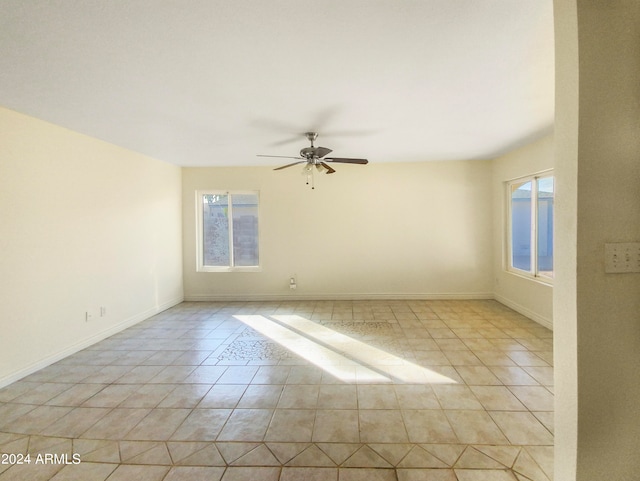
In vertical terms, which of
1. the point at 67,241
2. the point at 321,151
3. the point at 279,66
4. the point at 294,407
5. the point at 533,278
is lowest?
the point at 294,407

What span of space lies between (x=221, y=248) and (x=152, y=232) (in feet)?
4.24

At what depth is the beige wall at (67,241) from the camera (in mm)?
2697

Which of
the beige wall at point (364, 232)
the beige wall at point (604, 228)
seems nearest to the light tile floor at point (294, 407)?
the beige wall at point (604, 228)

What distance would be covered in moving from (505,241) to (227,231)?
507 centimetres

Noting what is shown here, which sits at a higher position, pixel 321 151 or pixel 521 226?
pixel 321 151

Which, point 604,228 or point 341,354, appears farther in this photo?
point 341,354

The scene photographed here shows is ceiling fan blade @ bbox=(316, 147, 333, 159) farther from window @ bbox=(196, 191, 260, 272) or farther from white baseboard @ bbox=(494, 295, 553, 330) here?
white baseboard @ bbox=(494, 295, 553, 330)

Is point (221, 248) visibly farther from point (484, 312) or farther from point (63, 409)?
point (484, 312)

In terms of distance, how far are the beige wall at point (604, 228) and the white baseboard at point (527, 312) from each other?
3008mm

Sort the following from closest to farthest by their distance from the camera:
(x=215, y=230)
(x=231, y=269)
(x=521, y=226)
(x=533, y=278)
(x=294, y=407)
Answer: (x=294, y=407)
(x=533, y=278)
(x=521, y=226)
(x=231, y=269)
(x=215, y=230)

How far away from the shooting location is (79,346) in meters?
3.35

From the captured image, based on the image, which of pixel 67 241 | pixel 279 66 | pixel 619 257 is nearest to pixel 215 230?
pixel 67 241

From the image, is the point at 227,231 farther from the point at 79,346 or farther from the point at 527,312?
the point at 527,312

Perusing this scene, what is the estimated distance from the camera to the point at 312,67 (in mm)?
2074
